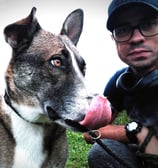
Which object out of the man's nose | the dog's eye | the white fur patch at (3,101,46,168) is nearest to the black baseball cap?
the man's nose

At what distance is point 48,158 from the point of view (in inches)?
161

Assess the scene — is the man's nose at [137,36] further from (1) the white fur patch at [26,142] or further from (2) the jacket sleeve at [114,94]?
(1) the white fur patch at [26,142]

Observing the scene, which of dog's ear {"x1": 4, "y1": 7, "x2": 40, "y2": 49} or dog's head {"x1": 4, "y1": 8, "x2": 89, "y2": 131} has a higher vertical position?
dog's ear {"x1": 4, "y1": 7, "x2": 40, "y2": 49}

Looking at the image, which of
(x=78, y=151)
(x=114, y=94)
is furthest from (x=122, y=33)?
(x=78, y=151)

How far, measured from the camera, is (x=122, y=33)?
4184 millimetres

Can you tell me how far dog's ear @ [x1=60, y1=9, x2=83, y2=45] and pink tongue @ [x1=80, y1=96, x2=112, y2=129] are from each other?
1016mm

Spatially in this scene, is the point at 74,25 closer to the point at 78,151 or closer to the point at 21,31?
the point at 21,31

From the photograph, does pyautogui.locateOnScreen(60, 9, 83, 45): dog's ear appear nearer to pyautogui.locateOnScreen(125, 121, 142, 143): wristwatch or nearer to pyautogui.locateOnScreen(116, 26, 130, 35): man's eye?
pyautogui.locateOnScreen(116, 26, 130, 35): man's eye

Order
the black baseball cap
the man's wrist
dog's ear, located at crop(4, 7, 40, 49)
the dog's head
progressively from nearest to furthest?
the dog's head < dog's ear, located at crop(4, 7, 40, 49) < the black baseball cap < the man's wrist

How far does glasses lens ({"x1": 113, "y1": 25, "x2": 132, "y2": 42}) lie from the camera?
4.14 metres

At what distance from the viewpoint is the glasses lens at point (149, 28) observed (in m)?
4.09

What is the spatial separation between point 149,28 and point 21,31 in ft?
3.37

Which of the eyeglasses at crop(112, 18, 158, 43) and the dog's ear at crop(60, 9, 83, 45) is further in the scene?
the dog's ear at crop(60, 9, 83, 45)

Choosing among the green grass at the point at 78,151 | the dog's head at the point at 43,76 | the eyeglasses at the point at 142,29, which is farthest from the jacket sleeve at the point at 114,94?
the green grass at the point at 78,151
